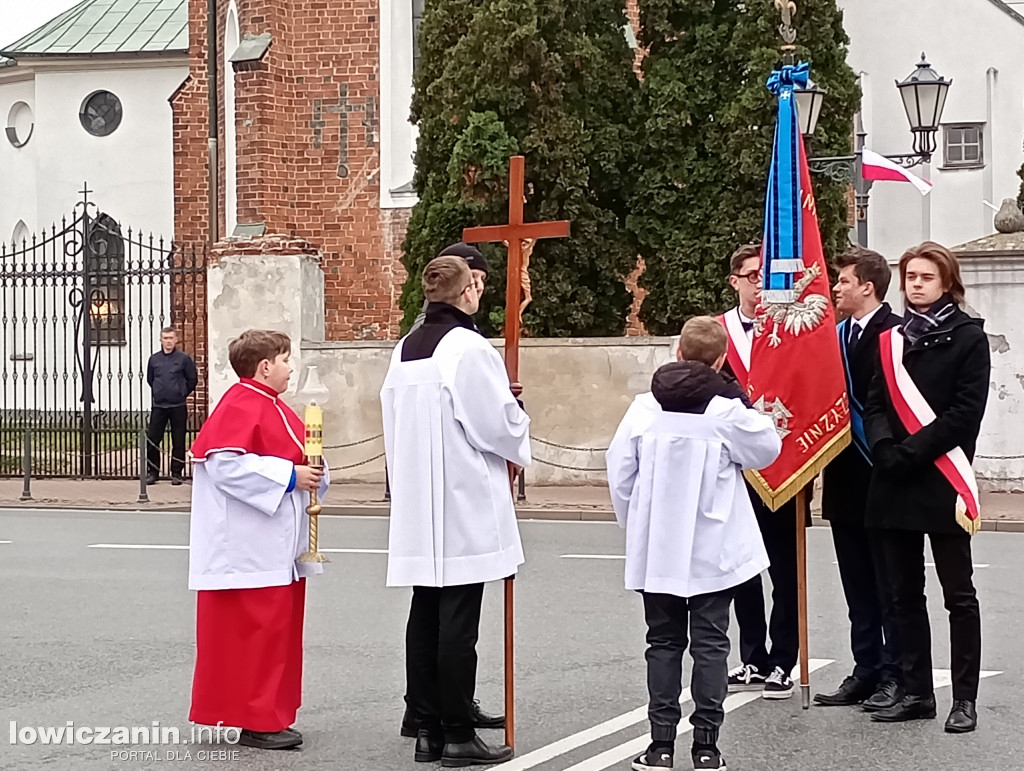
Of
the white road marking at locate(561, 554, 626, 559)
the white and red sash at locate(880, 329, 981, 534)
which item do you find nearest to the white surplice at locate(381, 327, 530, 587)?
the white and red sash at locate(880, 329, 981, 534)

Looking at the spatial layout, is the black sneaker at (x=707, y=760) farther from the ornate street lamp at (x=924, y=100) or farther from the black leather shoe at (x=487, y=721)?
the ornate street lamp at (x=924, y=100)

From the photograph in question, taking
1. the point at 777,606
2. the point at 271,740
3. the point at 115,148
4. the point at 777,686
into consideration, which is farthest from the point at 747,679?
the point at 115,148

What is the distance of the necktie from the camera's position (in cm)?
733

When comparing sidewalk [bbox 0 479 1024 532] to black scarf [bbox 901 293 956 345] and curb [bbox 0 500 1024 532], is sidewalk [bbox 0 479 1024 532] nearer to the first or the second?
curb [bbox 0 500 1024 532]

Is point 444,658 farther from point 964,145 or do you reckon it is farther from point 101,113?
point 101,113

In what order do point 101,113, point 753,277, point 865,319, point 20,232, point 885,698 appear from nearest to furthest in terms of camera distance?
point 885,698
point 865,319
point 753,277
point 101,113
point 20,232

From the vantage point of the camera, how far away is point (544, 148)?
1869 centimetres

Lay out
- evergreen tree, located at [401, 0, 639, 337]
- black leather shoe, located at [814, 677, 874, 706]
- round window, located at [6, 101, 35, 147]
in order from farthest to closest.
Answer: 1. round window, located at [6, 101, 35, 147]
2. evergreen tree, located at [401, 0, 639, 337]
3. black leather shoe, located at [814, 677, 874, 706]

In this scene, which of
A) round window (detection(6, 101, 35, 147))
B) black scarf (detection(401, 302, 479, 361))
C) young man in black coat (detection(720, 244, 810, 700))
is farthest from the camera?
round window (detection(6, 101, 35, 147))

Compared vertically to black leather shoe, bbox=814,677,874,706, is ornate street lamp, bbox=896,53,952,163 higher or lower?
higher

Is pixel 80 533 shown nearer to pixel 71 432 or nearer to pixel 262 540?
pixel 71 432

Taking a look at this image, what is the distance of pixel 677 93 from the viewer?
18.9 meters

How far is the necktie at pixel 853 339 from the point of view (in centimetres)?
733

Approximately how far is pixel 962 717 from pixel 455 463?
7.79 feet
